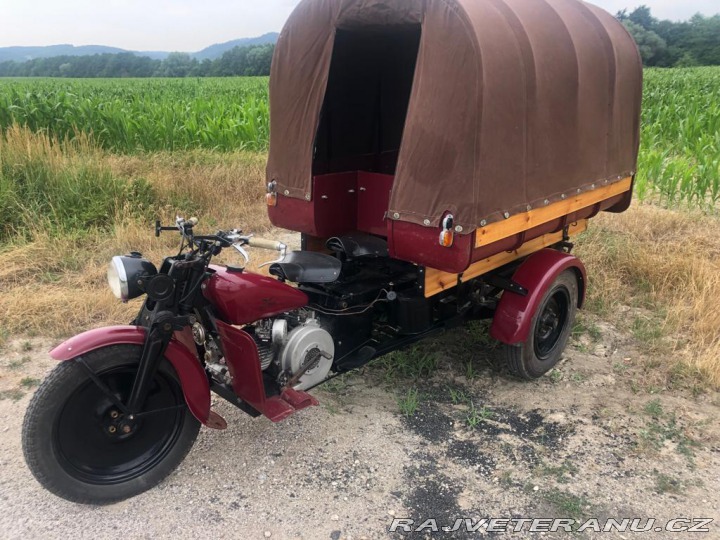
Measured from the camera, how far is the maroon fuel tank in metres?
2.86

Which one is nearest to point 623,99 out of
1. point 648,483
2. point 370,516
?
point 648,483

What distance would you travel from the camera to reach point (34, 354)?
4.18 m

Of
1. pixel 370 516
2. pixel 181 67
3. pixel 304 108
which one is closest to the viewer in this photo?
pixel 370 516

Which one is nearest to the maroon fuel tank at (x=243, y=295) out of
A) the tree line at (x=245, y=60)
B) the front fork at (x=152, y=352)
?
the front fork at (x=152, y=352)

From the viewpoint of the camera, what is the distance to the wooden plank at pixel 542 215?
298 cm

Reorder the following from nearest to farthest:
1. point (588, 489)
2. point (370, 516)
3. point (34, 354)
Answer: point (370, 516) → point (588, 489) → point (34, 354)

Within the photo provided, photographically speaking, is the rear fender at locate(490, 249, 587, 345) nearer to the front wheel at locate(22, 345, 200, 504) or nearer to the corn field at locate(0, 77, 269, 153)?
the front wheel at locate(22, 345, 200, 504)

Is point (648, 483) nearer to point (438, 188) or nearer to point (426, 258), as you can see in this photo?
point (426, 258)

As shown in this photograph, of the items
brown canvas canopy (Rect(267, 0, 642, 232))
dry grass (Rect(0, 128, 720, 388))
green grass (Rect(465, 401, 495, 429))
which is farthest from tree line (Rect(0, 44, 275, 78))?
green grass (Rect(465, 401, 495, 429))

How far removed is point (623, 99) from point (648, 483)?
2606 millimetres

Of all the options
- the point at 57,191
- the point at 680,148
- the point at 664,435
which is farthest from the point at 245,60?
the point at 664,435

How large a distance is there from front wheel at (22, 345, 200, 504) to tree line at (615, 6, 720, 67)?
52.8 metres

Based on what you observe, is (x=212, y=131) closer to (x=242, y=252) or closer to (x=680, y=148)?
(x=242, y=252)

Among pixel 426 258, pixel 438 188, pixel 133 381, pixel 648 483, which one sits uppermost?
pixel 438 188
